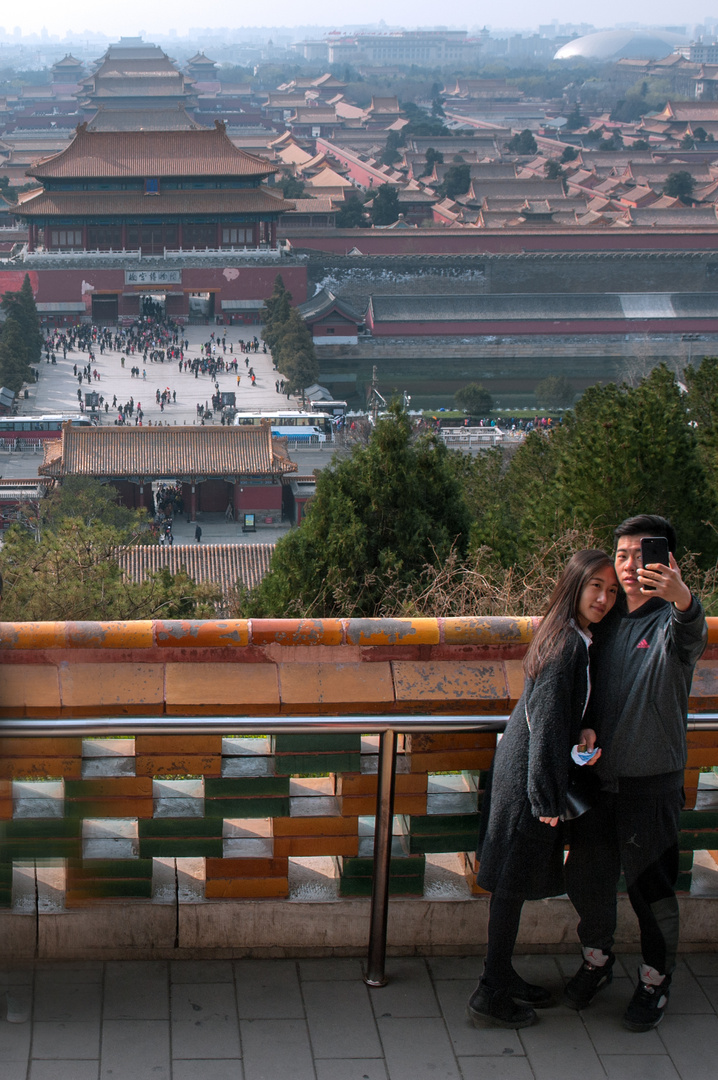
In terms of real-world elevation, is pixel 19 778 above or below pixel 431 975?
above

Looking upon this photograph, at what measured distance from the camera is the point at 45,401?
964 inches

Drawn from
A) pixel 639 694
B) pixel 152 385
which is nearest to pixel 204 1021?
pixel 639 694

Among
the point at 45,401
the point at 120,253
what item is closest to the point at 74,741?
the point at 45,401

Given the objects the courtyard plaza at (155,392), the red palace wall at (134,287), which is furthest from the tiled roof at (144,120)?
the courtyard plaza at (155,392)

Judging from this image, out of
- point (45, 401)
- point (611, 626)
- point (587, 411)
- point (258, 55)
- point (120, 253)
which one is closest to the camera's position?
point (611, 626)

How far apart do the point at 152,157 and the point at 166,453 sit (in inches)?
623

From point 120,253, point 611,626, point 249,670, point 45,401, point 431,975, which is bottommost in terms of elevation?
point 45,401

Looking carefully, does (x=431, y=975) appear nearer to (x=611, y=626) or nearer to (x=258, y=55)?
(x=611, y=626)

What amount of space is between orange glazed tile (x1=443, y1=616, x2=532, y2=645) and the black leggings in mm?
448

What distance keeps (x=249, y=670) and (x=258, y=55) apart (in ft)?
638

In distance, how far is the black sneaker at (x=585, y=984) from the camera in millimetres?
2080

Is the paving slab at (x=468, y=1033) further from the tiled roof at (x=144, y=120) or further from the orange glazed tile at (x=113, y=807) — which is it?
the tiled roof at (x=144, y=120)

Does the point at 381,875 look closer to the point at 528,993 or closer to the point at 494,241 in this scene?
the point at 528,993

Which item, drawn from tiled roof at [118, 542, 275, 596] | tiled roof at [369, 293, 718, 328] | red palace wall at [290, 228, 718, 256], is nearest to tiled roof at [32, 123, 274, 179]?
red palace wall at [290, 228, 718, 256]
